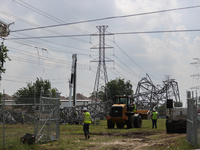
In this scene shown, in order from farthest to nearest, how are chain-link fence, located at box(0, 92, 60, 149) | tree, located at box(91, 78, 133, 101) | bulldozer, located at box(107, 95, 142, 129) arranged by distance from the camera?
Result: tree, located at box(91, 78, 133, 101)
bulldozer, located at box(107, 95, 142, 129)
chain-link fence, located at box(0, 92, 60, 149)

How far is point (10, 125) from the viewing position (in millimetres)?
15062

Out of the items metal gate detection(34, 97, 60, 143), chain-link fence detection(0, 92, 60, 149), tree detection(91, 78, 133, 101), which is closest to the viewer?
chain-link fence detection(0, 92, 60, 149)

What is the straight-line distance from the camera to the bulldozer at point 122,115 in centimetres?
2569

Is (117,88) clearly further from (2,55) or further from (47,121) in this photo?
(47,121)

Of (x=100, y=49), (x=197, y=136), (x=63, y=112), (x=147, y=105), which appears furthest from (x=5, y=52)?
(x=147, y=105)

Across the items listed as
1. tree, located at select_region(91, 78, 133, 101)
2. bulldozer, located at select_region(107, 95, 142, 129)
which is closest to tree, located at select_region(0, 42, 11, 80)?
bulldozer, located at select_region(107, 95, 142, 129)

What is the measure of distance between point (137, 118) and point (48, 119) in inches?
529

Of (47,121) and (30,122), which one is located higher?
(47,121)

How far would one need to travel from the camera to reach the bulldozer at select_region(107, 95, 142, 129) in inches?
1011

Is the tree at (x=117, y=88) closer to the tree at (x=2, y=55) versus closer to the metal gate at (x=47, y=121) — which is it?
the tree at (x=2, y=55)

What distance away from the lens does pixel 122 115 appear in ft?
83.9

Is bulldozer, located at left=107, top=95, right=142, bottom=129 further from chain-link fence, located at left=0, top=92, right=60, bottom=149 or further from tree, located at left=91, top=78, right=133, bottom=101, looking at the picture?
tree, located at left=91, top=78, right=133, bottom=101

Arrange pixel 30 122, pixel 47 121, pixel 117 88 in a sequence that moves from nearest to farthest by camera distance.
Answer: pixel 47 121
pixel 30 122
pixel 117 88

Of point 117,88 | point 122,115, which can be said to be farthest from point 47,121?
point 117,88
